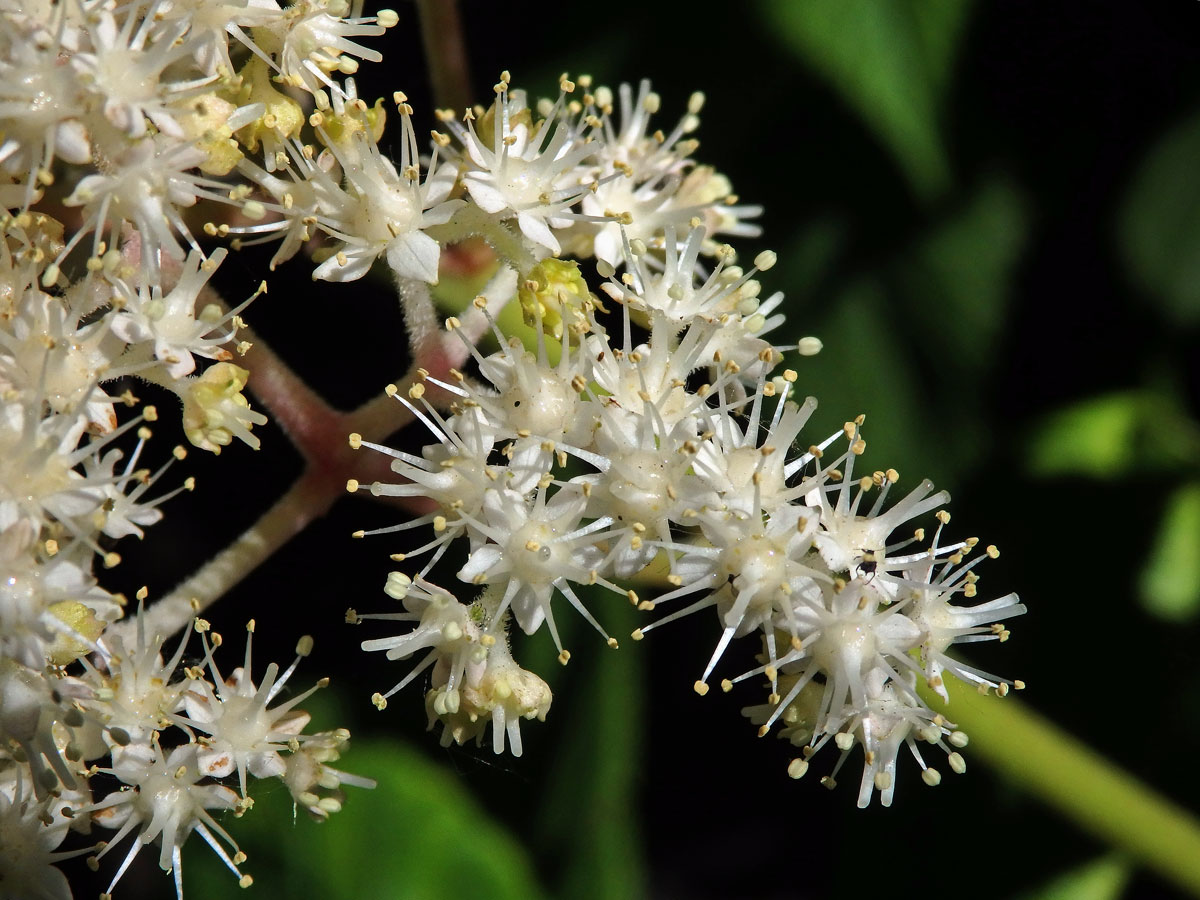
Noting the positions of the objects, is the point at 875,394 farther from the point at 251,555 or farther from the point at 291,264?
the point at 251,555

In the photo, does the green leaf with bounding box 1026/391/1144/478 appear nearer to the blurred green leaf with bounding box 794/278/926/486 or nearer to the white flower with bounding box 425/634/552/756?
the blurred green leaf with bounding box 794/278/926/486

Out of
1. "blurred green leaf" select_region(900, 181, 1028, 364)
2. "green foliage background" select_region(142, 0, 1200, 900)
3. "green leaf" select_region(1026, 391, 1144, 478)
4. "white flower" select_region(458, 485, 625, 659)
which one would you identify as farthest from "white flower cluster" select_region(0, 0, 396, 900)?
"green leaf" select_region(1026, 391, 1144, 478)

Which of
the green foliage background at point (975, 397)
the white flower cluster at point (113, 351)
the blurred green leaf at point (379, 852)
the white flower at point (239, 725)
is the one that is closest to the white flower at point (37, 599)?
the white flower cluster at point (113, 351)

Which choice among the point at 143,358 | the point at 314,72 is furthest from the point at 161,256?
the point at 314,72

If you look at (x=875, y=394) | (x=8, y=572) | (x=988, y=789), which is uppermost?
(x=875, y=394)

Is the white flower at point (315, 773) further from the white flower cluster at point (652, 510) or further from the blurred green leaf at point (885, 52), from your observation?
the blurred green leaf at point (885, 52)

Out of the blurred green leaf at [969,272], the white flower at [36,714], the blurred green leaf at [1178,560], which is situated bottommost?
the white flower at [36,714]
